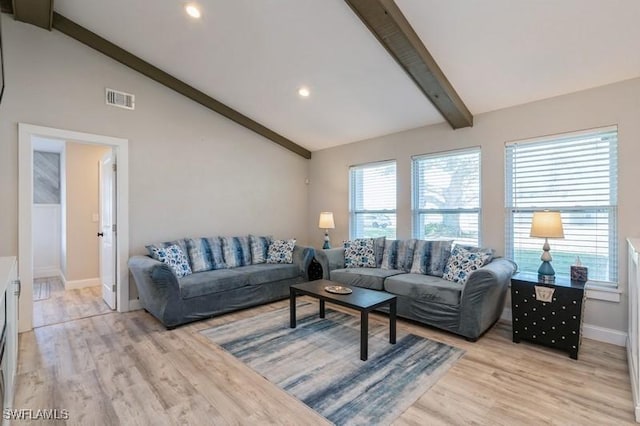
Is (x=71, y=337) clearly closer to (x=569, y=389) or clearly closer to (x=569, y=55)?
(x=569, y=389)

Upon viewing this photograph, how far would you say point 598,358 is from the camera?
8.86 ft

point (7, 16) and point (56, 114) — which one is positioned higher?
point (7, 16)

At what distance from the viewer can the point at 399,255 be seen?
4.23 metres

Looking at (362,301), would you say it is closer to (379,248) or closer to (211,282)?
(379,248)

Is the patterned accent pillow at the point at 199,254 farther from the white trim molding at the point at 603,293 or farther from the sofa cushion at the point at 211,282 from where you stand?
the white trim molding at the point at 603,293

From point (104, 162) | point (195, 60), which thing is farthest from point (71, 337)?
point (195, 60)

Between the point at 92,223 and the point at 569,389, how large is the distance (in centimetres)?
640

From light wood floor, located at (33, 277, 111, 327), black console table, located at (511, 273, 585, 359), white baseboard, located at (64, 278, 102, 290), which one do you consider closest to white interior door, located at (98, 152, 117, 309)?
light wood floor, located at (33, 277, 111, 327)

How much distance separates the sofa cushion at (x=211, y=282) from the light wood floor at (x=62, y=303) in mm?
1293

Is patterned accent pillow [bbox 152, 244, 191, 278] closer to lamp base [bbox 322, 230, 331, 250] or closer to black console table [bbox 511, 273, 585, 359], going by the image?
lamp base [bbox 322, 230, 331, 250]

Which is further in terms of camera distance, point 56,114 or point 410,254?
point 410,254

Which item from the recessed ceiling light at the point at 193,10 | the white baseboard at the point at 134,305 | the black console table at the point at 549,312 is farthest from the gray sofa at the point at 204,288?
the black console table at the point at 549,312

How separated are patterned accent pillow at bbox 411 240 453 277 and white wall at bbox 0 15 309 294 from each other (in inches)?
100

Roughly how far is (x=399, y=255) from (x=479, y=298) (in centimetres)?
135
